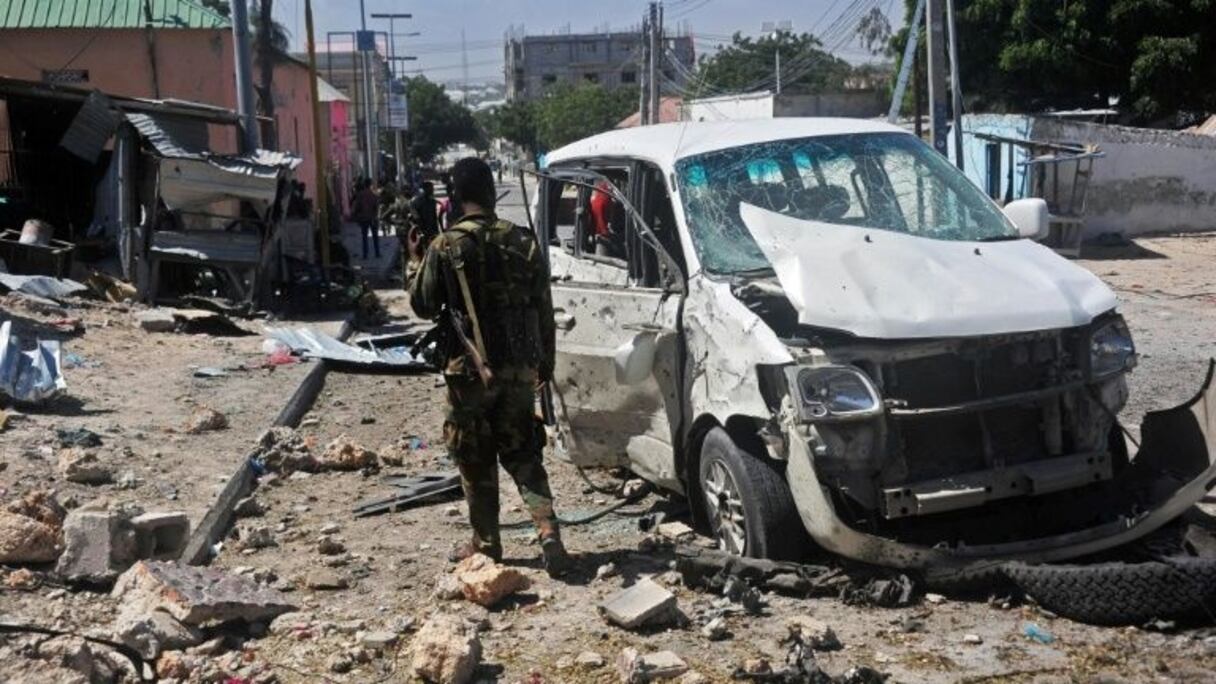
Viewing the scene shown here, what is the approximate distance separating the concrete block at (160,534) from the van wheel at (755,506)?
243 cm

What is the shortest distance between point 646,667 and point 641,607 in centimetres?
46

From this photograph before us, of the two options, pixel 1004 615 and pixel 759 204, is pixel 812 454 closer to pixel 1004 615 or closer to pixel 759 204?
pixel 1004 615

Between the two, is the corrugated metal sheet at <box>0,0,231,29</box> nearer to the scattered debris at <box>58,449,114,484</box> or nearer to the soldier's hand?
the scattered debris at <box>58,449,114,484</box>

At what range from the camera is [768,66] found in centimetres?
7612

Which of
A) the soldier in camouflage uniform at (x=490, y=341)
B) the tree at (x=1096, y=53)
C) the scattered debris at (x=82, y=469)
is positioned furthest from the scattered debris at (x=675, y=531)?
the tree at (x=1096, y=53)

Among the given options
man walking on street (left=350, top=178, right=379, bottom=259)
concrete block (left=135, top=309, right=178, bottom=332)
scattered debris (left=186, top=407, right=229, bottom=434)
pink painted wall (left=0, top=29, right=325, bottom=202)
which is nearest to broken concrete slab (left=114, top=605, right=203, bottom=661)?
scattered debris (left=186, top=407, right=229, bottom=434)

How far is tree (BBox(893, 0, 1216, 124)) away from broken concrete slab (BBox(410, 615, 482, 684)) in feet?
93.4

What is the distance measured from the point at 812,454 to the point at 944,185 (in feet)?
6.81

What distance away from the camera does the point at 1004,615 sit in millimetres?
4949

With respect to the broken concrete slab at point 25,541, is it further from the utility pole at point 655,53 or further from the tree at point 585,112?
the tree at point 585,112

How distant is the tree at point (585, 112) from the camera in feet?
258

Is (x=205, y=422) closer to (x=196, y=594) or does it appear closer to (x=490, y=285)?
(x=490, y=285)

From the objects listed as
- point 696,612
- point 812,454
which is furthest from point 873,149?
point 696,612

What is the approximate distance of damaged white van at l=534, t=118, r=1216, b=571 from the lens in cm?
502
